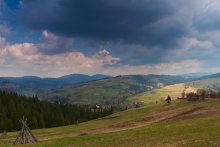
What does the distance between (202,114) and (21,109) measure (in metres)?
114

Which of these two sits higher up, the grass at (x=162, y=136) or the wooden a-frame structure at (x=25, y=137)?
the grass at (x=162, y=136)

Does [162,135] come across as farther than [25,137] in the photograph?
No

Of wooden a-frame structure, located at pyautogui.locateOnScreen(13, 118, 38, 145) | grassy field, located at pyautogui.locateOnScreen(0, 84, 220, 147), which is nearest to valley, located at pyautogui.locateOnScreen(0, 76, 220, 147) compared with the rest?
grassy field, located at pyautogui.locateOnScreen(0, 84, 220, 147)

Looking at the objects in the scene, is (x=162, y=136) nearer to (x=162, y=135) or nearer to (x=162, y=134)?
(x=162, y=135)

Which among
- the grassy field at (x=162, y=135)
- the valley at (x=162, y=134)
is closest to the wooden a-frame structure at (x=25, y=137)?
the grassy field at (x=162, y=135)

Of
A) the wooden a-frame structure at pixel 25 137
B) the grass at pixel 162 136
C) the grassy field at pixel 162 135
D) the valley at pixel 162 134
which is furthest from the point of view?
the wooden a-frame structure at pixel 25 137

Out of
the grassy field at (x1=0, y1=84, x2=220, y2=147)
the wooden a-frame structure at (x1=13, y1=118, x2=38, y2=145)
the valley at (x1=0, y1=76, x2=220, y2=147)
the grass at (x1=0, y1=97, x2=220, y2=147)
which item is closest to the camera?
the grass at (x1=0, y1=97, x2=220, y2=147)

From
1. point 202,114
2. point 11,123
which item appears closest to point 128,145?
point 202,114

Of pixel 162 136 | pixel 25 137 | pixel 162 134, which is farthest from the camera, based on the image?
pixel 25 137

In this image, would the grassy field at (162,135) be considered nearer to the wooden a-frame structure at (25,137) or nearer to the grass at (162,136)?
the grass at (162,136)

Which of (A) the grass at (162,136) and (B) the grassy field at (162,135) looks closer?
(A) the grass at (162,136)

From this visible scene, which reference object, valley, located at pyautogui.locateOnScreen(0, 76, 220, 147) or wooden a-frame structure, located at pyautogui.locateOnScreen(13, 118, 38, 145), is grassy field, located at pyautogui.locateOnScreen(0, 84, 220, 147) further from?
wooden a-frame structure, located at pyautogui.locateOnScreen(13, 118, 38, 145)

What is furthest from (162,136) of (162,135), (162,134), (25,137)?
(25,137)

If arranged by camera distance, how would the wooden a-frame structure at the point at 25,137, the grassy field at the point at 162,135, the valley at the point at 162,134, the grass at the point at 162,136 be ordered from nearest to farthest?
the grass at the point at 162,136 < the grassy field at the point at 162,135 < the valley at the point at 162,134 < the wooden a-frame structure at the point at 25,137
